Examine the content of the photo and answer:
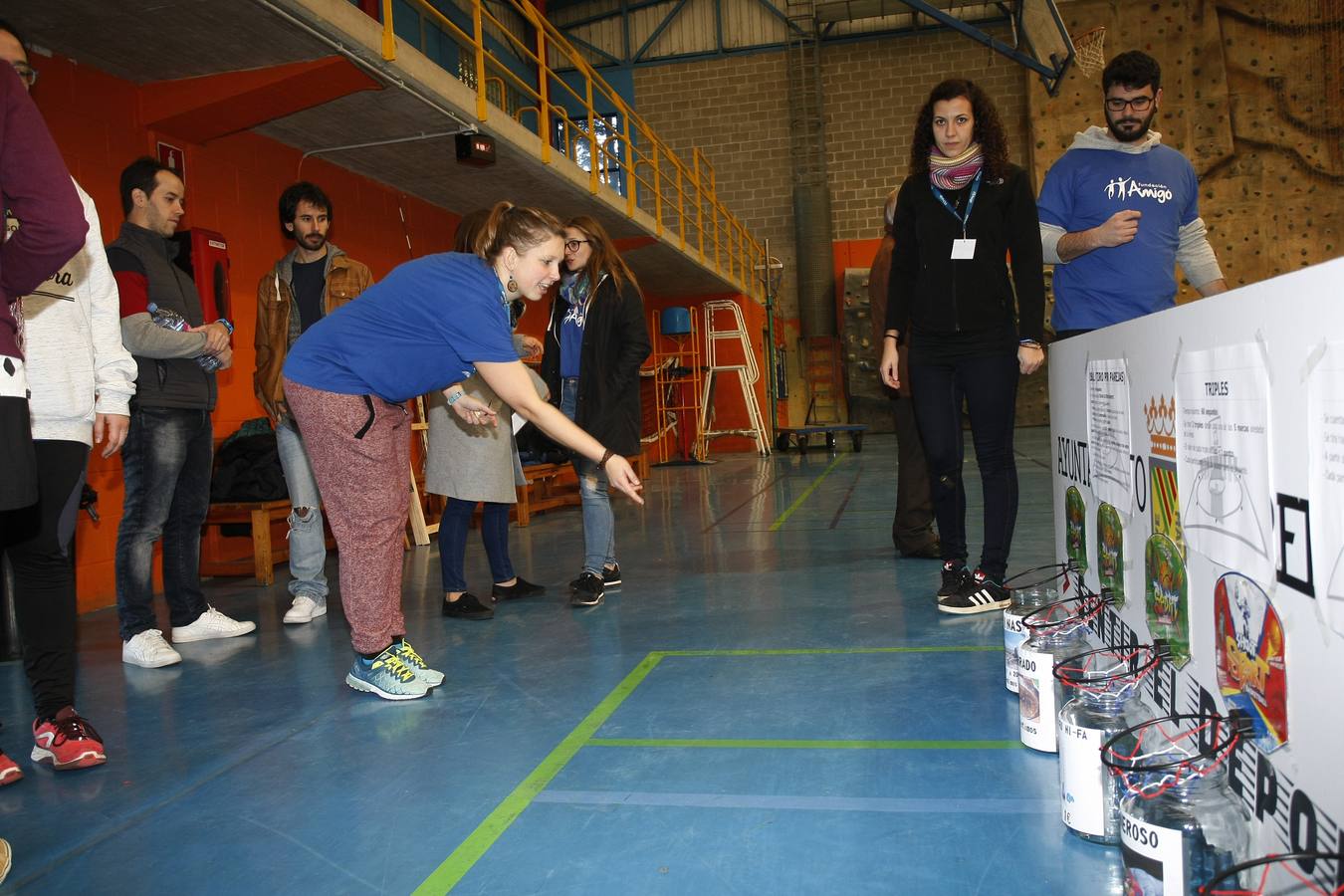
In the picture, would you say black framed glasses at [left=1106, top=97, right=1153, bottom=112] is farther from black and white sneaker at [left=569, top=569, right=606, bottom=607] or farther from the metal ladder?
the metal ladder

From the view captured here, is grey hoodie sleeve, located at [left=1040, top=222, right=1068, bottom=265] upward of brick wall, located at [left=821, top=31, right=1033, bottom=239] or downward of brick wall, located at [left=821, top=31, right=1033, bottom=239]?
downward

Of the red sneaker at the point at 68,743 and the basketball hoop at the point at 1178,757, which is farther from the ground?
the basketball hoop at the point at 1178,757

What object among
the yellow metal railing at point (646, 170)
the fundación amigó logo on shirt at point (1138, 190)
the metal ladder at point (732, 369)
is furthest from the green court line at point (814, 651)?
the metal ladder at point (732, 369)

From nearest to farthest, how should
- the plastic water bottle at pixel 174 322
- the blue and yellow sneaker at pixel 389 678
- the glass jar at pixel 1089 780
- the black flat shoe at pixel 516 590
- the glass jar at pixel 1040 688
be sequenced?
1. the glass jar at pixel 1089 780
2. the glass jar at pixel 1040 688
3. the blue and yellow sneaker at pixel 389 678
4. the plastic water bottle at pixel 174 322
5. the black flat shoe at pixel 516 590

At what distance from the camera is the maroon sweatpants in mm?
2775

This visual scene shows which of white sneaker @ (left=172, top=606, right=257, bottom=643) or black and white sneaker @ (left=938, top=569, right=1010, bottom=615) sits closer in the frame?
black and white sneaker @ (left=938, top=569, right=1010, bottom=615)

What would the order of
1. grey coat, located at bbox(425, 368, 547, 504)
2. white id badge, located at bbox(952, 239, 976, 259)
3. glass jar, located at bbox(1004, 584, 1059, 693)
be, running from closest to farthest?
glass jar, located at bbox(1004, 584, 1059, 693) → white id badge, located at bbox(952, 239, 976, 259) → grey coat, located at bbox(425, 368, 547, 504)

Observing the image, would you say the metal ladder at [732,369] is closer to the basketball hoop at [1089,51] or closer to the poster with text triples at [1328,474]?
the basketball hoop at [1089,51]

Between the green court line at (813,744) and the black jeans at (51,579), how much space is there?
136 centimetres

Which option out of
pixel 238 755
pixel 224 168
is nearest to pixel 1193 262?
pixel 238 755

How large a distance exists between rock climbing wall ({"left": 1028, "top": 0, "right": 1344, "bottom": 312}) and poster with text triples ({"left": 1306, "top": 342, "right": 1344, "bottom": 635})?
1489cm

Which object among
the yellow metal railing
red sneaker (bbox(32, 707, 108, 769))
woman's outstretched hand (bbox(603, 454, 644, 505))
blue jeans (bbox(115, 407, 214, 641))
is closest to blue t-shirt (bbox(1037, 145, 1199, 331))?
woman's outstretched hand (bbox(603, 454, 644, 505))

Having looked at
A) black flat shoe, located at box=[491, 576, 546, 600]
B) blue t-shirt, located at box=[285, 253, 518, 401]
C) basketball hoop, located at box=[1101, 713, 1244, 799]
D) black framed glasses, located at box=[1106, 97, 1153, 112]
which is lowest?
black flat shoe, located at box=[491, 576, 546, 600]

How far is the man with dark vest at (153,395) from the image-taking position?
348 centimetres
